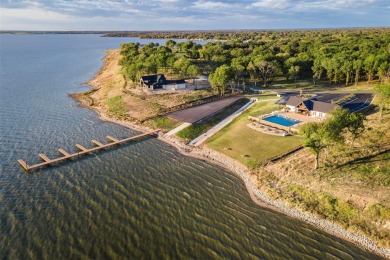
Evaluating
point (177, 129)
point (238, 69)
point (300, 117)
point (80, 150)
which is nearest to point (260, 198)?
point (177, 129)

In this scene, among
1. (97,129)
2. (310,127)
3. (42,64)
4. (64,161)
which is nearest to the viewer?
(310,127)

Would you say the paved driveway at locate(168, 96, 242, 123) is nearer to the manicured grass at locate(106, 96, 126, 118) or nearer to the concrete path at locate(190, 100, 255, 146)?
the concrete path at locate(190, 100, 255, 146)

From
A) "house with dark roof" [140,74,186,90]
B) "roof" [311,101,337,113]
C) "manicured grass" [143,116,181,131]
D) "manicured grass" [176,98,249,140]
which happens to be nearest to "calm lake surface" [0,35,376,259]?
"manicured grass" [176,98,249,140]

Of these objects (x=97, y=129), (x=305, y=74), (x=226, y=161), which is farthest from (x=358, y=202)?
(x=305, y=74)

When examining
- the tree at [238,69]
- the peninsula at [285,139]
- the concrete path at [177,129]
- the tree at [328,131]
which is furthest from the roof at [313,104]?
the concrete path at [177,129]

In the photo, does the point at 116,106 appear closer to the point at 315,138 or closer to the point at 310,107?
the point at 310,107

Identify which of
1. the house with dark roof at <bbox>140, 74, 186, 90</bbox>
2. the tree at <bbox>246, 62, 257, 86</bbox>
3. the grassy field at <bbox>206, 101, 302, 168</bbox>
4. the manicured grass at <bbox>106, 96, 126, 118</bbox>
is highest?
the tree at <bbox>246, 62, 257, 86</bbox>

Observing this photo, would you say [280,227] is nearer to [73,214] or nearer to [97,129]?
[73,214]
